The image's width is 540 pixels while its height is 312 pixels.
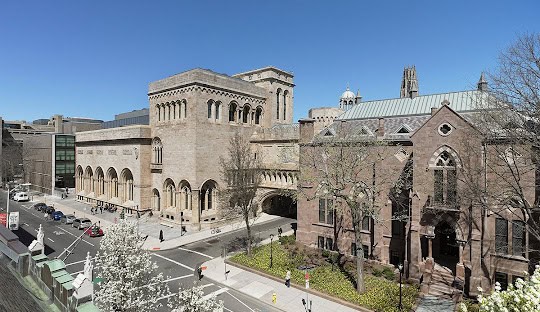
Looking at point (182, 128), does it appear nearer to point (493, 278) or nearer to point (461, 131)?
point (461, 131)

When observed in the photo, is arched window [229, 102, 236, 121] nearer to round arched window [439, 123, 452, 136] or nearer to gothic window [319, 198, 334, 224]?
gothic window [319, 198, 334, 224]

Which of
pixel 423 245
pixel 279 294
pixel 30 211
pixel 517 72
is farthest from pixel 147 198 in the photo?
pixel 517 72

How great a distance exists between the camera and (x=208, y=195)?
134 ft

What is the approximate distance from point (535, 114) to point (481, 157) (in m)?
6.66

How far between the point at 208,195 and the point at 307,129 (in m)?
16.9

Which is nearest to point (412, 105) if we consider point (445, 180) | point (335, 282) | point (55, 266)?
point (445, 180)

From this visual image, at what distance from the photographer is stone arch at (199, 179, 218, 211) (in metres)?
40.3

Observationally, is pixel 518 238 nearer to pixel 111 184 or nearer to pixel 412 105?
pixel 412 105

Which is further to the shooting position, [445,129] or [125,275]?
[445,129]

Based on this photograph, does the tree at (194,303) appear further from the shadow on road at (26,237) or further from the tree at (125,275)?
the shadow on road at (26,237)

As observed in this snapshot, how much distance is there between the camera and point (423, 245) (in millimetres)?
24578

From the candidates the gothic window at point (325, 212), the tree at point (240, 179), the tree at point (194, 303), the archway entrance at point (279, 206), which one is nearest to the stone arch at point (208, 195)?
the tree at point (240, 179)

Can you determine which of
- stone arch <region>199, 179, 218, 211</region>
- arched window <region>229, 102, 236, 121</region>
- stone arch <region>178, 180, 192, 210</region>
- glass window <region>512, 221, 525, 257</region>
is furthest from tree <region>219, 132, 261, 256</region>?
glass window <region>512, 221, 525, 257</region>

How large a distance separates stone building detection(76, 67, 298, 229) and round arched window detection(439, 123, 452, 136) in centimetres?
1995
